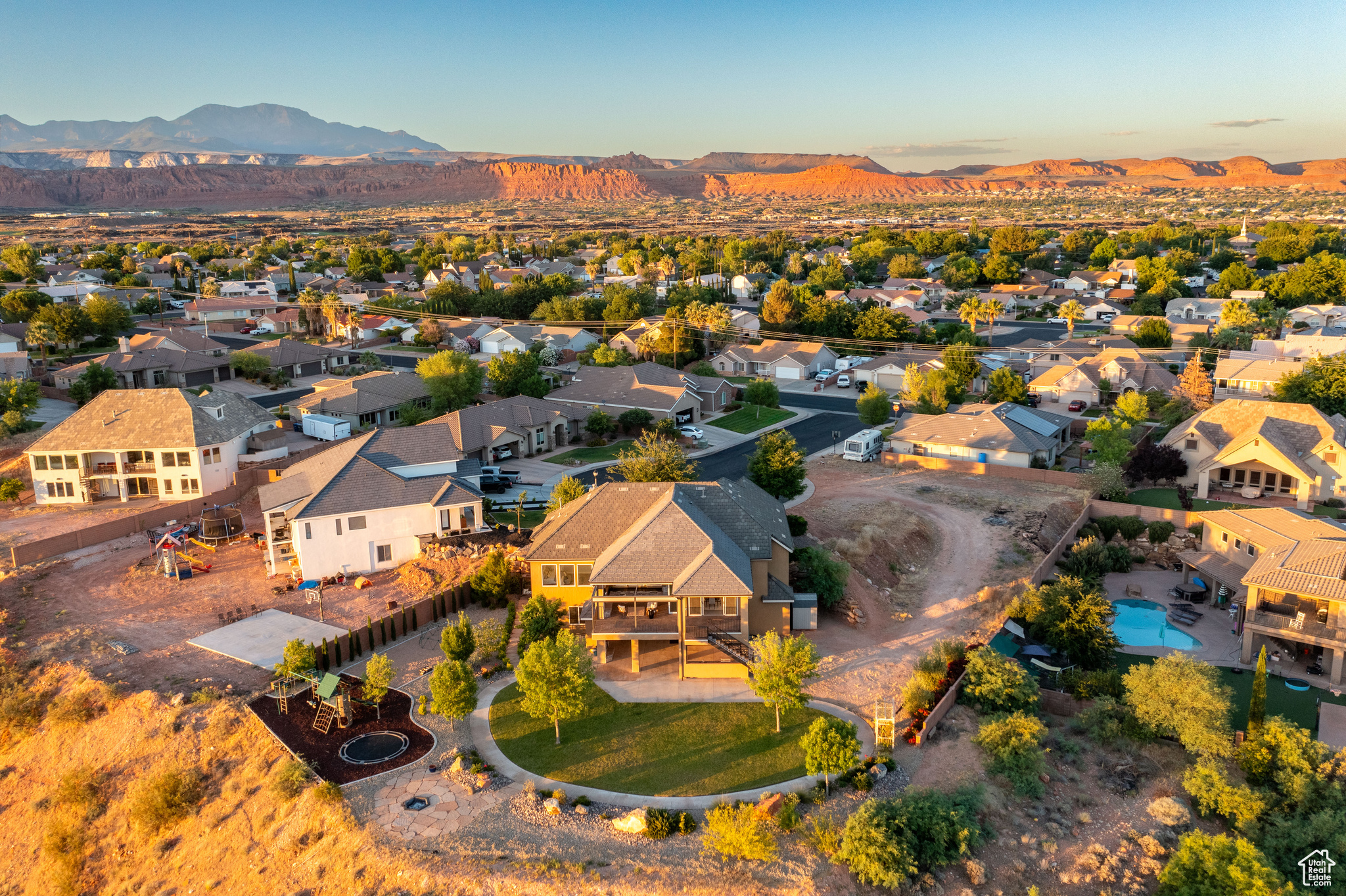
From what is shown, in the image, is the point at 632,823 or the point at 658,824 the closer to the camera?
the point at 658,824

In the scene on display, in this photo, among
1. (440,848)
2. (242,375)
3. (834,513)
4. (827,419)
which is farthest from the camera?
(242,375)

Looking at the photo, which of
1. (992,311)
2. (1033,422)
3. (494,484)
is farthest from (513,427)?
(992,311)

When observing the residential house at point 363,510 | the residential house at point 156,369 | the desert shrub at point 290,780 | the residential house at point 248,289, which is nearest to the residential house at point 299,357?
the residential house at point 156,369

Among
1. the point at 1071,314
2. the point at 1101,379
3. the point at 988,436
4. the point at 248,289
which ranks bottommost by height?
the point at 988,436

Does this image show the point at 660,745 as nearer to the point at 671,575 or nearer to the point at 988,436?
the point at 671,575

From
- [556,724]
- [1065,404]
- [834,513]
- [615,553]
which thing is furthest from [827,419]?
[556,724]

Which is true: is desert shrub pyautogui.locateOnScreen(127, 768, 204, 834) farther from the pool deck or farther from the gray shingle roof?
the pool deck

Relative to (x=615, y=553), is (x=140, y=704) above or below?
below

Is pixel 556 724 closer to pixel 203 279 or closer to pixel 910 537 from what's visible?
pixel 910 537
